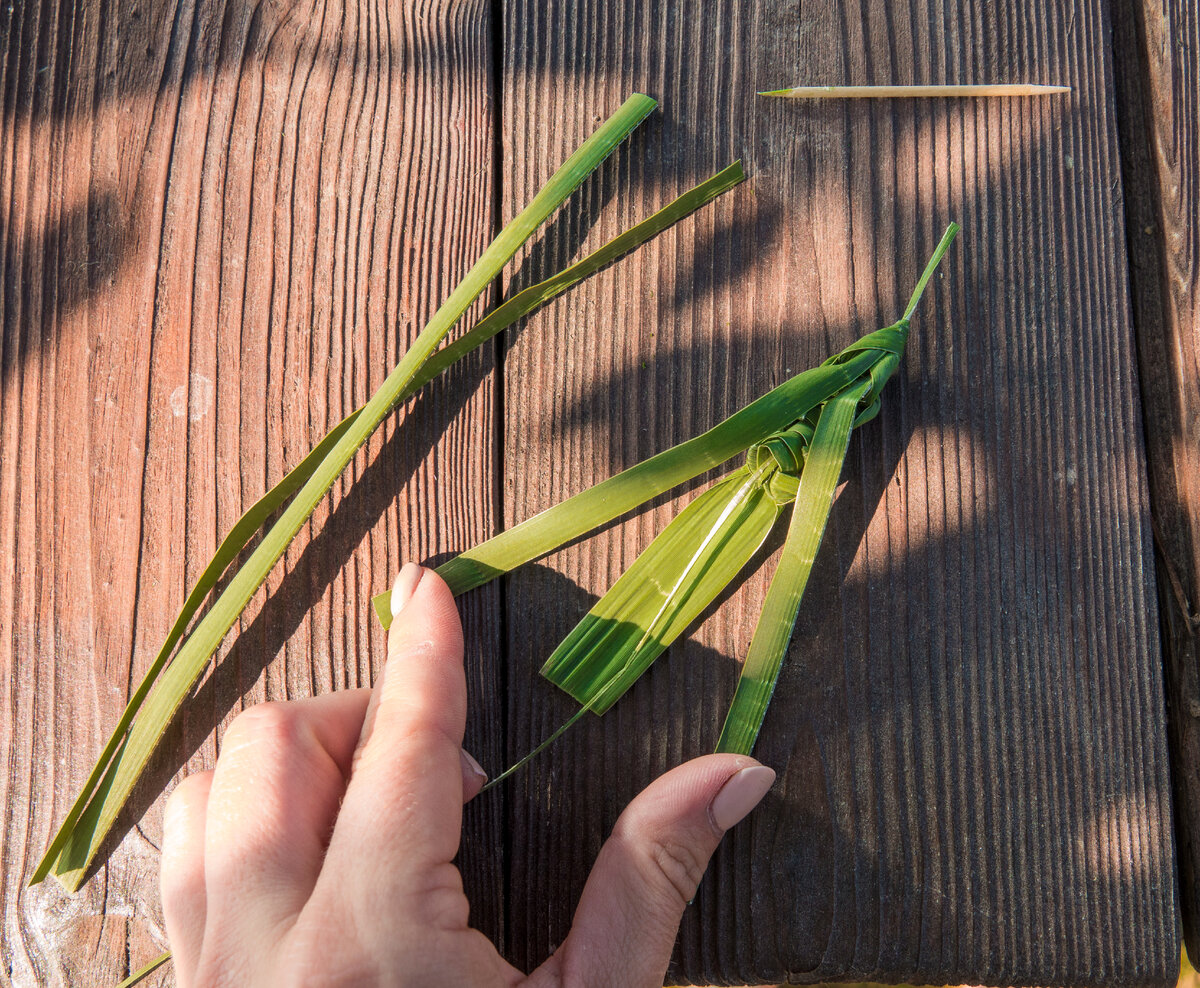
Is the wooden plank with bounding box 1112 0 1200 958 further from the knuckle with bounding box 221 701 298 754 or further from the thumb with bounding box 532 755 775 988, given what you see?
the knuckle with bounding box 221 701 298 754

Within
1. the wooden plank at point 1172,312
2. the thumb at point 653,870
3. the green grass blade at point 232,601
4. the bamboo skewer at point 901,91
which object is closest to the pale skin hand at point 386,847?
the thumb at point 653,870

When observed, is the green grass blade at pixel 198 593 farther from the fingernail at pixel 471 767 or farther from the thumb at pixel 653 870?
the thumb at pixel 653 870

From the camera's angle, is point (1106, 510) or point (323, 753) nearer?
point (323, 753)

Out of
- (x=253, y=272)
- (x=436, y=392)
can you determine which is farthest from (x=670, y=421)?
(x=253, y=272)

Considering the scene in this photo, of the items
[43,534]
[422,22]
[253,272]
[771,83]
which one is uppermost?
[422,22]

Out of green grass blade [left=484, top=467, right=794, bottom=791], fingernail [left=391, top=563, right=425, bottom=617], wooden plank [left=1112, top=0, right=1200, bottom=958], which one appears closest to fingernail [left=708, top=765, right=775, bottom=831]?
green grass blade [left=484, top=467, right=794, bottom=791]

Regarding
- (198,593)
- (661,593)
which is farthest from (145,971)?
(661,593)

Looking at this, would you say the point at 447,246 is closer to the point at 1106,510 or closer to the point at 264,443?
the point at 264,443
